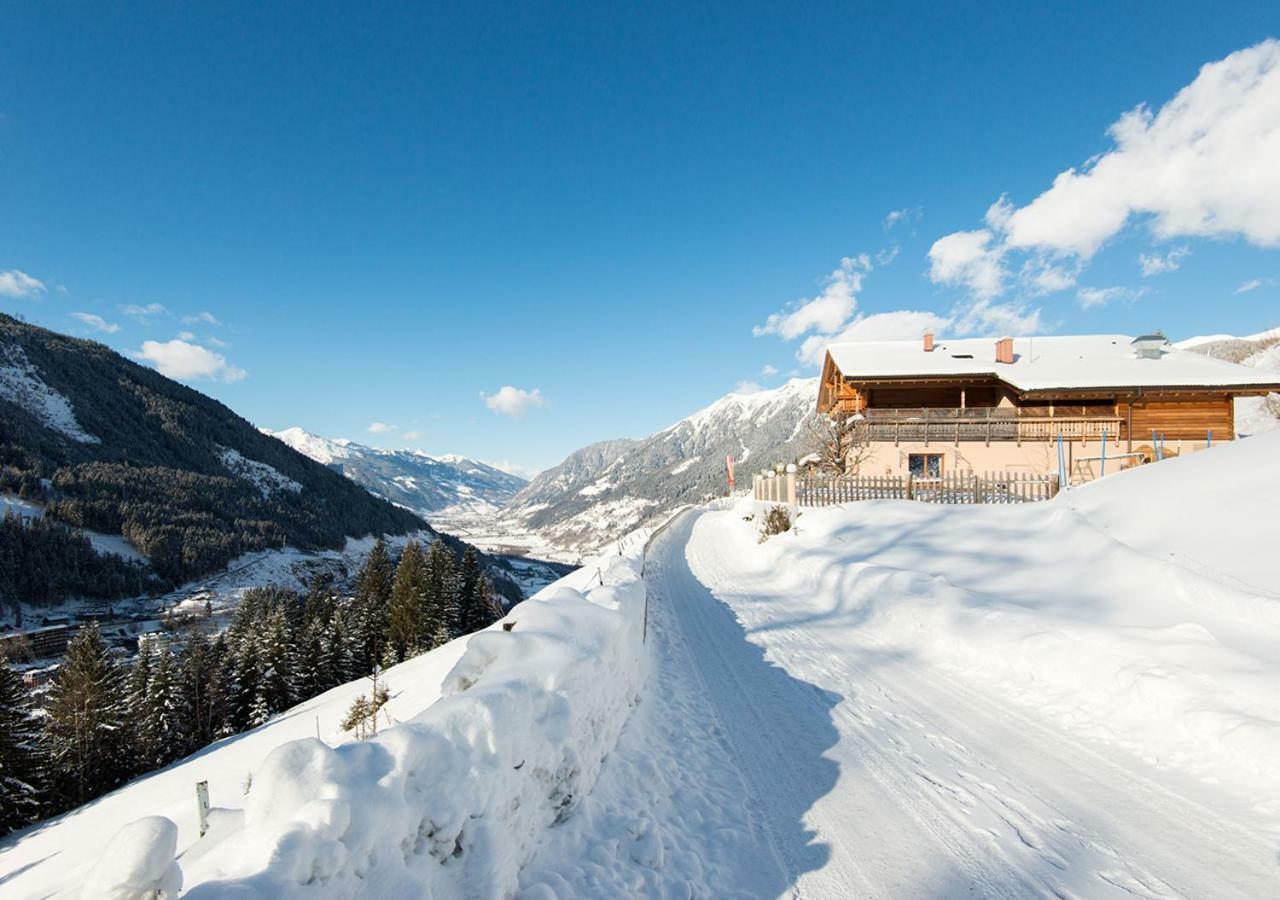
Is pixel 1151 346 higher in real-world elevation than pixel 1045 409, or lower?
higher

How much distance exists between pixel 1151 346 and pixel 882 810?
35639 millimetres

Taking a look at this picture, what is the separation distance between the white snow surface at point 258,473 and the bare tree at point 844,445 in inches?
6229

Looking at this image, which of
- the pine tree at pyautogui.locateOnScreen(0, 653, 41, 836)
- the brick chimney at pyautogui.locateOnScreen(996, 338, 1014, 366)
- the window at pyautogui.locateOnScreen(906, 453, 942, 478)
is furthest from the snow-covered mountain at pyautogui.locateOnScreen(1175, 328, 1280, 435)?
the pine tree at pyautogui.locateOnScreen(0, 653, 41, 836)

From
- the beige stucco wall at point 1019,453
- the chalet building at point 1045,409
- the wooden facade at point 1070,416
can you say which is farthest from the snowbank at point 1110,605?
the wooden facade at point 1070,416

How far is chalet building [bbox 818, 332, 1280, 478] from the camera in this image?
24938 millimetres

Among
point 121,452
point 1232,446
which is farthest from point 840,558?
point 121,452

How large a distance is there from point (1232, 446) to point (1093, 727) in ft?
31.5

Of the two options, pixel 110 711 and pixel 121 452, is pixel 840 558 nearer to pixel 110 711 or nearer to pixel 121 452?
pixel 110 711

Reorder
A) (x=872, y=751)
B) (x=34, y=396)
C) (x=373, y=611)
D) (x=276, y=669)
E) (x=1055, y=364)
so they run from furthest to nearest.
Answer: (x=34, y=396), (x=373, y=611), (x=276, y=669), (x=1055, y=364), (x=872, y=751)

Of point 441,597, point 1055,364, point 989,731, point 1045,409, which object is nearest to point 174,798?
point 441,597

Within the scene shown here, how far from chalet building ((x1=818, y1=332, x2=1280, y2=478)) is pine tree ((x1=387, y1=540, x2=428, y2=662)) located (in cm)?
3197

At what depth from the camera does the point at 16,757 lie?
72.6 feet

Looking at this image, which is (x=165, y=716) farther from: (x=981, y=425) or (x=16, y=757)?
(x=981, y=425)

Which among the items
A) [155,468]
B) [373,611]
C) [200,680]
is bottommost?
[200,680]
